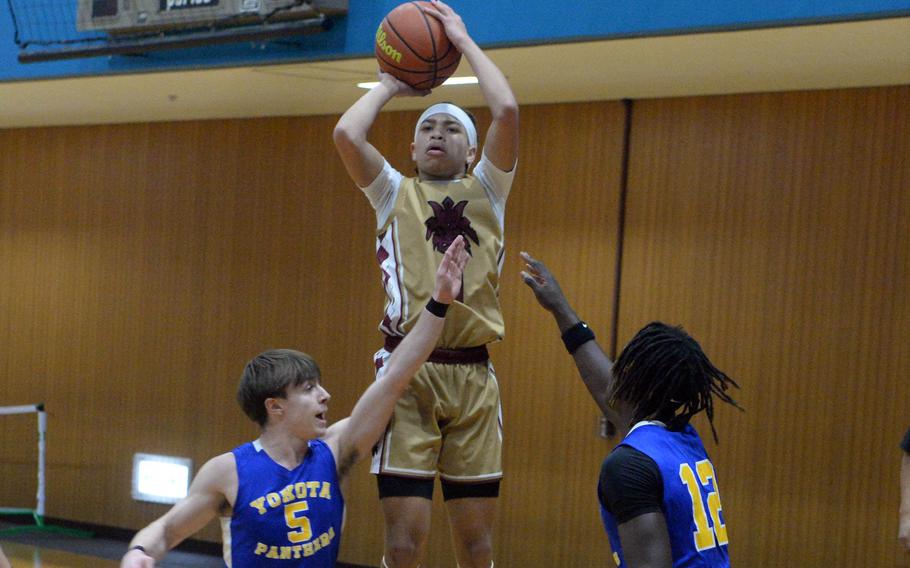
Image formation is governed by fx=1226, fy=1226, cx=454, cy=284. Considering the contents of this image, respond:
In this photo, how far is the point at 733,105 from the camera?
24.7 feet

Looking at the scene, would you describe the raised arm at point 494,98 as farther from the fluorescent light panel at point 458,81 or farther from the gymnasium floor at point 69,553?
the gymnasium floor at point 69,553

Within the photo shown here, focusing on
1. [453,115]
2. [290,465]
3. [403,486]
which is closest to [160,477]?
[403,486]

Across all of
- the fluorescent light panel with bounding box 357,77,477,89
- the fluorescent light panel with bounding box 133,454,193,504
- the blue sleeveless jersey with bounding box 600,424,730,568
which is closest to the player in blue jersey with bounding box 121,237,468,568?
the blue sleeveless jersey with bounding box 600,424,730,568

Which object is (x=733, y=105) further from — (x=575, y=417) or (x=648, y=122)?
(x=575, y=417)

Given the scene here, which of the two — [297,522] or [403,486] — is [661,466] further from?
[403,486]

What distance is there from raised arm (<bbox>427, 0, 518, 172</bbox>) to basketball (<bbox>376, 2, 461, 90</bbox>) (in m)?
0.05

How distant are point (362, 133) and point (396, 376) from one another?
3.29 ft

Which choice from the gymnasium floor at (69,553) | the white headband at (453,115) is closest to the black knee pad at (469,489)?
the white headband at (453,115)

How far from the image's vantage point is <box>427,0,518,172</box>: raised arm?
168 inches

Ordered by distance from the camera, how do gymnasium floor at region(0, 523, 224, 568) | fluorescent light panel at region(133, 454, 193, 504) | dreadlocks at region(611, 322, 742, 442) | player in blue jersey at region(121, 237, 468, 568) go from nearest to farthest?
dreadlocks at region(611, 322, 742, 442) → player in blue jersey at region(121, 237, 468, 568) → gymnasium floor at region(0, 523, 224, 568) → fluorescent light panel at region(133, 454, 193, 504)

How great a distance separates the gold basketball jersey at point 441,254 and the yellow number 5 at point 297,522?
934mm

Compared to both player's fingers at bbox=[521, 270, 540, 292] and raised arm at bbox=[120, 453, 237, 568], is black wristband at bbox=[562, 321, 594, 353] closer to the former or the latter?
player's fingers at bbox=[521, 270, 540, 292]

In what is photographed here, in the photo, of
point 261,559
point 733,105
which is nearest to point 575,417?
point 733,105

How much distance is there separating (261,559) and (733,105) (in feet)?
16.4
